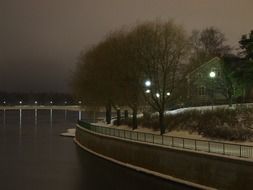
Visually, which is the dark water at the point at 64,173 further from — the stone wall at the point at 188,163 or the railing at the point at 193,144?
the railing at the point at 193,144

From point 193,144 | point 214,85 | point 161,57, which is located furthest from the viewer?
point 214,85

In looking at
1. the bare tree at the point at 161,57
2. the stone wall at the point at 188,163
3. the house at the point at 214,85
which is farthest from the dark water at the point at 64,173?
the house at the point at 214,85

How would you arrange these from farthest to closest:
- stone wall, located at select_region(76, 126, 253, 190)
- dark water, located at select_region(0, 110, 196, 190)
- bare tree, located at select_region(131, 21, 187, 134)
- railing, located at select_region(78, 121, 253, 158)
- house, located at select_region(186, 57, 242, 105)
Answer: house, located at select_region(186, 57, 242, 105) < bare tree, located at select_region(131, 21, 187, 134) < dark water, located at select_region(0, 110, 196, 190) < railing, located at select_region(78, 121, 253, 158) < stone wall, located at select_region(76, 126, 253, 190)

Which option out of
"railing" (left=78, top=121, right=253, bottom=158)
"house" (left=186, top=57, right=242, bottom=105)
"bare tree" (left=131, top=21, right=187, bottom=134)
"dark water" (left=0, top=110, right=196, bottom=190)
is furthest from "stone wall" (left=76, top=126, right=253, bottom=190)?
"house" (left=186, top=57, right=242, bottom=105)

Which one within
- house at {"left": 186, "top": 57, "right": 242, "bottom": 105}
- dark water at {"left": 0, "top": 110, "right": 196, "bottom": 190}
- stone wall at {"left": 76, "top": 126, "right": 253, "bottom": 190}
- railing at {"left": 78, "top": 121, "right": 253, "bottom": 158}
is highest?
house at {"left": 186, "top": 57, "right": 242, "bottom": 105}

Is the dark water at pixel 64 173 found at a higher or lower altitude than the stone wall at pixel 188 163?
lower

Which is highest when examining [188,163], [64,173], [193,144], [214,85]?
[214,85]

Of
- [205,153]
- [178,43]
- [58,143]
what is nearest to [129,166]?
[205,153]

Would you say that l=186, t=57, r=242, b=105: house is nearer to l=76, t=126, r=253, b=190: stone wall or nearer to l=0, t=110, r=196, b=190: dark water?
l=0, t=110, r=196, b=190: dark water

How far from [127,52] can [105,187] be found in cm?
1970

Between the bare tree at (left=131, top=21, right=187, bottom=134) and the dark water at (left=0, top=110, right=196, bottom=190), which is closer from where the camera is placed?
the dark water at (left=0, top=110, right=196, bottom=190)

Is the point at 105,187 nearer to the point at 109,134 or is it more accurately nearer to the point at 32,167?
the point at 32,167

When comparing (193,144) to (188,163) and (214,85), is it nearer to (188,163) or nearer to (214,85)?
(188,163)

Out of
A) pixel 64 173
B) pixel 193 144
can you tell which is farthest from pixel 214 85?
pixel 193 144
